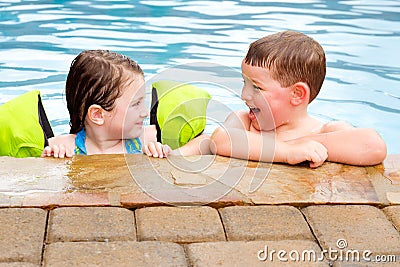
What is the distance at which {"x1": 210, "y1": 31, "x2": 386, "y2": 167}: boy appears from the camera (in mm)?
3115

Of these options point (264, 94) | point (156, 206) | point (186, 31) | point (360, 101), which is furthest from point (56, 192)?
point (186, 31)

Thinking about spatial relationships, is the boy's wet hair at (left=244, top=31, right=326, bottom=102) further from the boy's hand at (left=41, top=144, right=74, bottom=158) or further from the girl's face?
the boy's hand at (left=41, top=144, right=74, bottom=158)

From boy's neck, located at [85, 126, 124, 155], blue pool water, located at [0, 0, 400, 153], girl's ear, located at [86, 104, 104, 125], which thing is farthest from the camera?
blue pool water, located at [0, 0, 400, 153]

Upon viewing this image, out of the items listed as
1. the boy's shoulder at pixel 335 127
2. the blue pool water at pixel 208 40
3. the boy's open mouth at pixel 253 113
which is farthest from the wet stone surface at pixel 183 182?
the blue pool water at pixel 208 40

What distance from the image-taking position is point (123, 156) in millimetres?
3178

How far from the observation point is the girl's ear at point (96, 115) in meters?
3.46

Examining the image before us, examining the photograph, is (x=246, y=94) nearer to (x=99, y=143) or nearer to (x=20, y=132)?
(x=99, y=143)

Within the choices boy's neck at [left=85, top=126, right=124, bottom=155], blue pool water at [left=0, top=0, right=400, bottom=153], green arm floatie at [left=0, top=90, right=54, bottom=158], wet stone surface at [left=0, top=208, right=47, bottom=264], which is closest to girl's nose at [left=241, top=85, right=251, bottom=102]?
boy's neck at [left=85, top=126, right=124, bottom=155]

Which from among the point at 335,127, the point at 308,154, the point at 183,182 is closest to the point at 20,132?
the point at 183,182

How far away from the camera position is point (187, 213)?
2543 millimetres

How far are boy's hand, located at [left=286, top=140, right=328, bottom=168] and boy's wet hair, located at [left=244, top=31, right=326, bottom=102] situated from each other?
38cm

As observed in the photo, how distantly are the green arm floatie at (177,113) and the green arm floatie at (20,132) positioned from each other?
596 mm

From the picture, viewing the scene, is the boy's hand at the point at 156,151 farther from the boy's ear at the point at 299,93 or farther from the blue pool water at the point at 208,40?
the blue pool water at the point at 208,40

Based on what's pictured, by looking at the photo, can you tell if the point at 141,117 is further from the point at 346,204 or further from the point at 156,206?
the point at 346,204
